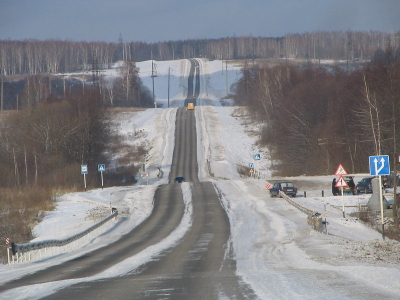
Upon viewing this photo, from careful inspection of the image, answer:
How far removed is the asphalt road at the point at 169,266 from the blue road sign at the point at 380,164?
696 cm

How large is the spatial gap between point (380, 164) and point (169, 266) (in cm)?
992

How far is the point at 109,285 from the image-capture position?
1257cm

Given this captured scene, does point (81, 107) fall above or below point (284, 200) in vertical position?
above

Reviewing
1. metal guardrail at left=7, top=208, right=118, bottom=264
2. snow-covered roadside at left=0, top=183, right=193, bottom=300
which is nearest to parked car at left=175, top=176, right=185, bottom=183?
snow-covered roadside at left=0, top=183, right=193, bottom=300

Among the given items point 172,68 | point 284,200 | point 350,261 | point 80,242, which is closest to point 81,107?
point 284,200

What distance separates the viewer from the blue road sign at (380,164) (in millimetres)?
20516

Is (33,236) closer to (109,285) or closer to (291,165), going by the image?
(109,285)

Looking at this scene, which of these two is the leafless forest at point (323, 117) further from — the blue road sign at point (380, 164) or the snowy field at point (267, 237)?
the blue road sign at point (380, 164)

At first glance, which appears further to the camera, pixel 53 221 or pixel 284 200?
pixel 284 200

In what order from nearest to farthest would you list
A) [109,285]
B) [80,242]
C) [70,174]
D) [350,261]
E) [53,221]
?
[109,285]
[350,261]
[80,242]
[53,221]
[70,174]

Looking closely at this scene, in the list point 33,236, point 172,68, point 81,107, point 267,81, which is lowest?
point 33,236

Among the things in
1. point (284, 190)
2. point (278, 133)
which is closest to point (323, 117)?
point (278, 133)

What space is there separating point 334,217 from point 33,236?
709 inches

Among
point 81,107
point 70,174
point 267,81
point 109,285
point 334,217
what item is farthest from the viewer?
point 267,81
